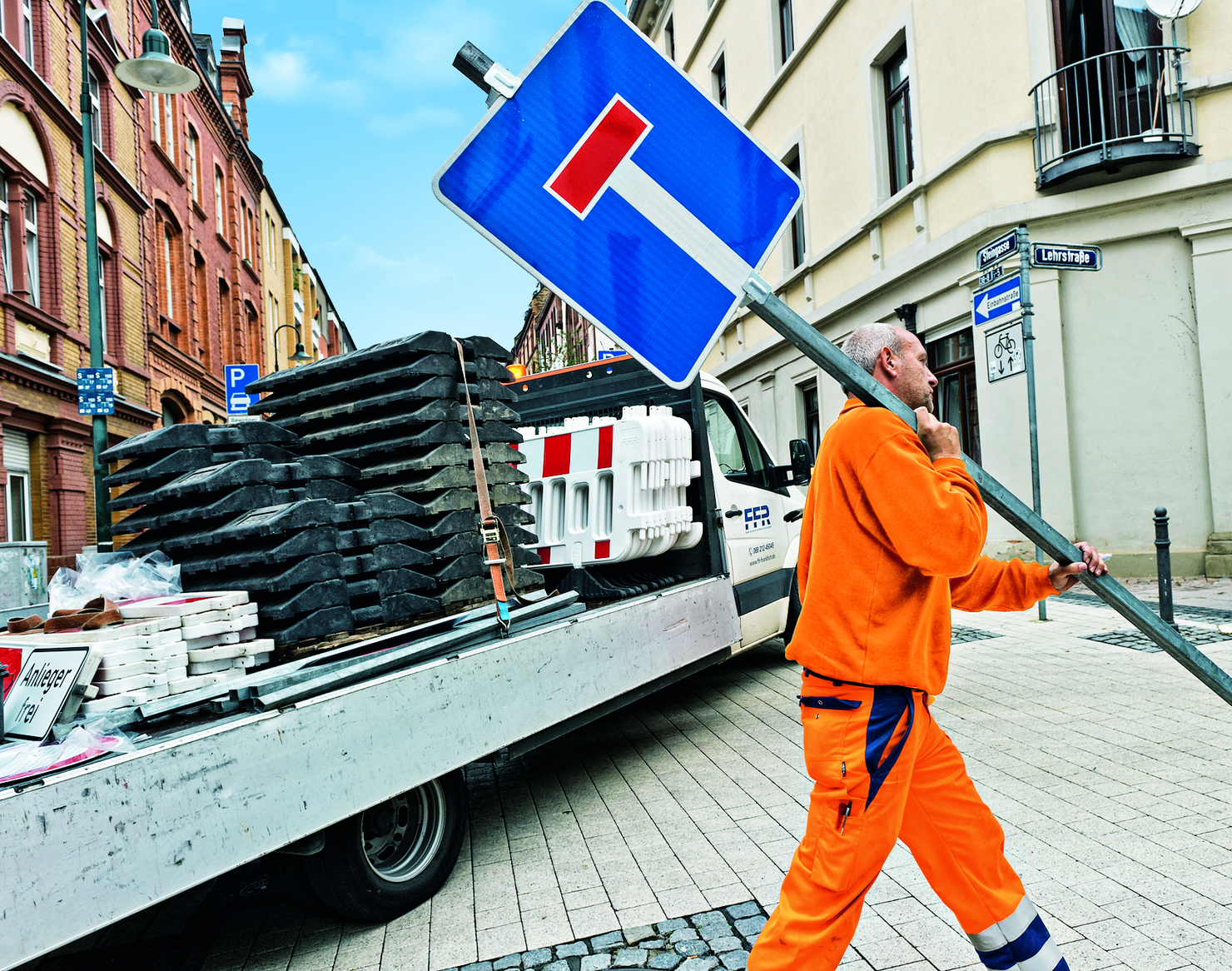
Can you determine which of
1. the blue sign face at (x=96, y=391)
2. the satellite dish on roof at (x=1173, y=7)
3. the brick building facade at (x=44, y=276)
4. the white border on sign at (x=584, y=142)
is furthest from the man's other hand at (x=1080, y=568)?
the brick building facade at (x=44, y=276)

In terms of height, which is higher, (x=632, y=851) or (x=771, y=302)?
(x=771, y=302)

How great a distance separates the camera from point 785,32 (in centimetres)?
1848

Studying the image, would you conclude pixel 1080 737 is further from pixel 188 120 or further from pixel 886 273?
pixel 188 120

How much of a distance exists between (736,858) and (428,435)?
209cm

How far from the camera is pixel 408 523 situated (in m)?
3.66

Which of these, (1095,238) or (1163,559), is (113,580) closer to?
(1163,559)

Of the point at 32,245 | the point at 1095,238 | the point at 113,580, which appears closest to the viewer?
the point at 113,580

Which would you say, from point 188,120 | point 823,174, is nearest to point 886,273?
point 823,174

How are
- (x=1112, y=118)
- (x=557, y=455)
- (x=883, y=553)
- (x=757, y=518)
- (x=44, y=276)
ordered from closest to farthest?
(x=883, y=553)
(x=557, y=455)
(x=757, y=518)
(x=1112, y=118)
(x=44, y=276)

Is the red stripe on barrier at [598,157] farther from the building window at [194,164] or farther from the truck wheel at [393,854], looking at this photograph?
the building window at [194,164]

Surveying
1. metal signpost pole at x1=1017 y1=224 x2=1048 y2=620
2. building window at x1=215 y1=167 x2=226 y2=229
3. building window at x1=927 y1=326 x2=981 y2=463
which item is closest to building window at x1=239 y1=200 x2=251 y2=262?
building window at x1=215 y1=167 x2=226 y2=229

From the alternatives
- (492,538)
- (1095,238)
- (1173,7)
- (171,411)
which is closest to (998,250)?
(1095,238)

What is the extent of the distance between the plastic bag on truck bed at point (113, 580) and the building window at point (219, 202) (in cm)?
2877

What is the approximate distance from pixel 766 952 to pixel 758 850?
178cm
